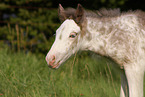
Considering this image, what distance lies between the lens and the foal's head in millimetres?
3035

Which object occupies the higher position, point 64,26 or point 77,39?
point 64,26

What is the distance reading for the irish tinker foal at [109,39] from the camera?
10.4 feet

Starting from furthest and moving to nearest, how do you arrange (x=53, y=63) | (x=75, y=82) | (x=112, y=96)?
(x=75, y=82) → (x=112, y=96) → (x=53, y=63)

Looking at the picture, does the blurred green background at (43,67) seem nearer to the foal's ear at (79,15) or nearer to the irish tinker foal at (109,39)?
the irish tinker foal at (109,39)

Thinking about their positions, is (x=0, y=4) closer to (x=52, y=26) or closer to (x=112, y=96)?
(x=52, y=26)

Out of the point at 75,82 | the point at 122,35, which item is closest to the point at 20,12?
the point at 75,82

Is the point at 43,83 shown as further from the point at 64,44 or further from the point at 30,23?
the point at 30,23

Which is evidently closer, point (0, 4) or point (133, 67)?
point (133, 67)

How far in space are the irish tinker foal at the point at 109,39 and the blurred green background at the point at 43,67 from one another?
0.26 metres

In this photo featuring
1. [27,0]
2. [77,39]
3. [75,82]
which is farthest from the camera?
[27,0]

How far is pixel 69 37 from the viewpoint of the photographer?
10.5 feet

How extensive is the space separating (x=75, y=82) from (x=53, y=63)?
2260 millimetres

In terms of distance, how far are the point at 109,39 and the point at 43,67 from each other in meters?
2.50

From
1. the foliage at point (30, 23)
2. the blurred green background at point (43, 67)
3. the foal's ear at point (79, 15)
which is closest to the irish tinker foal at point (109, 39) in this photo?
the foal's ear at point (79, 15)
